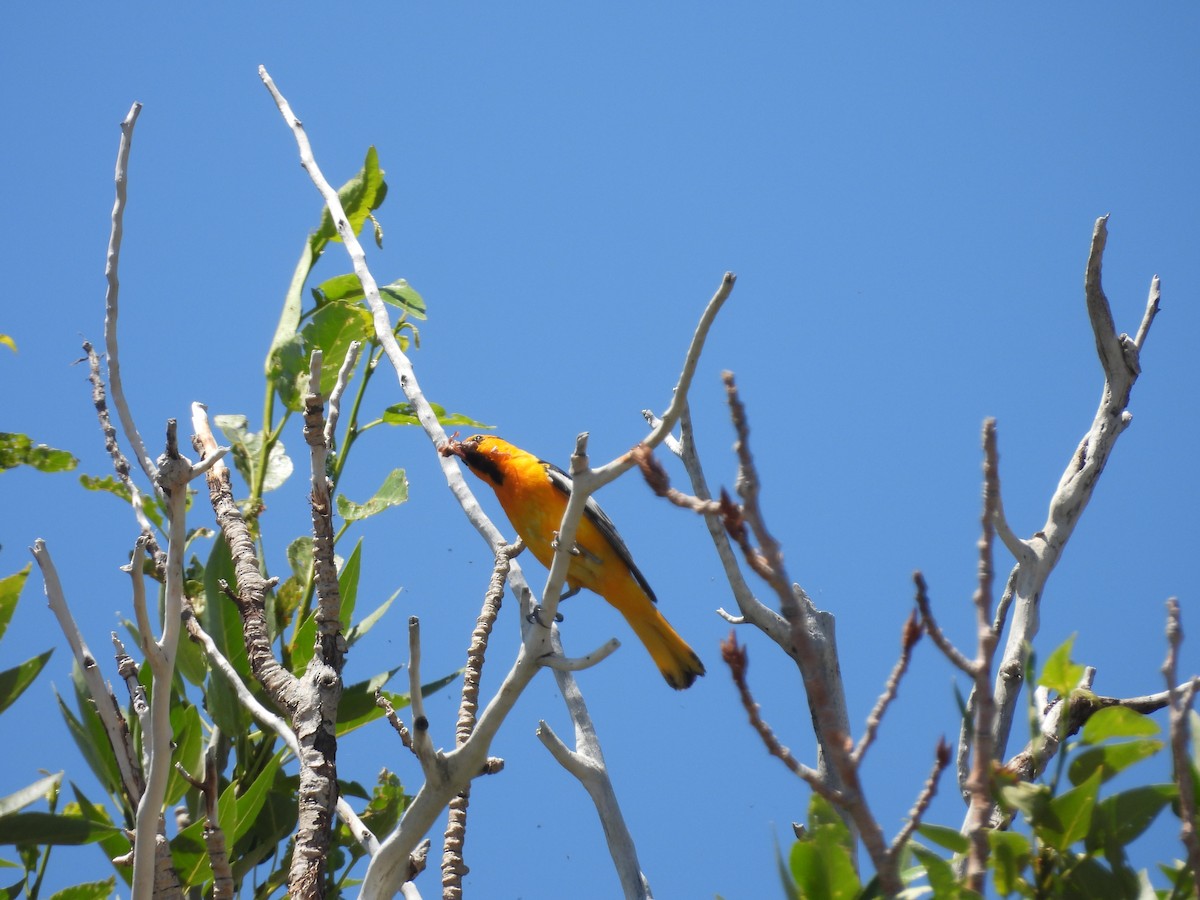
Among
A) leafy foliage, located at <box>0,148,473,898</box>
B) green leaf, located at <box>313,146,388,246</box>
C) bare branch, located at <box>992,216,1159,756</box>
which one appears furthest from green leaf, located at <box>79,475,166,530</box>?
bare branch, located at <box>992,216,1159,756</box>

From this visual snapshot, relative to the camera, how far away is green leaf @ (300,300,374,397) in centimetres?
410

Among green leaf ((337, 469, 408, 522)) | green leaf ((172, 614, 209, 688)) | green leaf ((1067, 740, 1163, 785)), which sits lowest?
green leaf ((1067, 740, 1163, 785))

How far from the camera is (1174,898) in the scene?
4.38ft

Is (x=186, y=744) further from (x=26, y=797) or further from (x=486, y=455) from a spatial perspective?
(x=486, y=455)

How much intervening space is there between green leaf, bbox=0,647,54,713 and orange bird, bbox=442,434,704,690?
267cm

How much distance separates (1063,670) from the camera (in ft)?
4.51

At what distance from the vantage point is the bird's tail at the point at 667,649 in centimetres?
515

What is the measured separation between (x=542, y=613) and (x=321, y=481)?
0.62 metres

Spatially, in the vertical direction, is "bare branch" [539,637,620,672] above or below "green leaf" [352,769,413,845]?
below

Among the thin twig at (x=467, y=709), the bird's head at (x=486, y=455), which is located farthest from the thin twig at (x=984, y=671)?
the bird's head at (x=486, y=455)

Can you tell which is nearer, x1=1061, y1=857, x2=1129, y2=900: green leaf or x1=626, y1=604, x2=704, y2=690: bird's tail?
x1=1061, y1=857, x2=1129, y2=900: green leaf

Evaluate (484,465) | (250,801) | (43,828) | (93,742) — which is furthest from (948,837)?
(484,465)

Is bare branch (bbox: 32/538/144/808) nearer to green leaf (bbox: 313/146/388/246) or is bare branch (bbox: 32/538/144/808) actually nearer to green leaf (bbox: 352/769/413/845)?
green leaf (bbox: 352/769/413/845)

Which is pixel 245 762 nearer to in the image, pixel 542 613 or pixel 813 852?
pixel 542 613
